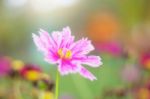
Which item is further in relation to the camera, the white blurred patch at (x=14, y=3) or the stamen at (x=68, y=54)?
the white blurred patch at (x=14, y=3)

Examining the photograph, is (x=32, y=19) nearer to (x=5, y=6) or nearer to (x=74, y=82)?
(x=5, y=6)

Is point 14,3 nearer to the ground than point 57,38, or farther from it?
farther from it

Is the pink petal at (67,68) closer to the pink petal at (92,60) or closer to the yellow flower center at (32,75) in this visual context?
the pink petal at (92,60)

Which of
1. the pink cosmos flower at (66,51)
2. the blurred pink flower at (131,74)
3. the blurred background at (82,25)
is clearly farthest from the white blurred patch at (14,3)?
the pink cosmos flower at (66,51)

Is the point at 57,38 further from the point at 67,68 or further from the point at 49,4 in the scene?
the point at 49,4

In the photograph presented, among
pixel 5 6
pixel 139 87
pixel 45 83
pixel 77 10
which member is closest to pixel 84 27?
pixel 77 10

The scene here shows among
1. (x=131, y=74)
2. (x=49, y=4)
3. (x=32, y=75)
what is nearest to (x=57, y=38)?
(x=32, y=75)

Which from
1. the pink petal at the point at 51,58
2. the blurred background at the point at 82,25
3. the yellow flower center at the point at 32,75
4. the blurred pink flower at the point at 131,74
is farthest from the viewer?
the blurred background at the point at 82,25

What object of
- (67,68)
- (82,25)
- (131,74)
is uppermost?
(82,25)
